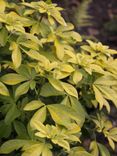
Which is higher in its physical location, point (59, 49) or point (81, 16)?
point (81, 16)

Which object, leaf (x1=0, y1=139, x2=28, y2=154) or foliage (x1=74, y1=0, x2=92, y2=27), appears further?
foliage (x1=74, y1=0, x2=92, y2=27)

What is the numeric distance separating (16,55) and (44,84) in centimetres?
16

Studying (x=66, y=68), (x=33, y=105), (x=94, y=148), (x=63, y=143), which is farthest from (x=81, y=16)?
(x=63, y=143)

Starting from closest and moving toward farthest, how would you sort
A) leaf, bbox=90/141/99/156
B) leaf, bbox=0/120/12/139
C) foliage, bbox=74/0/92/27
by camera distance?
leaf, bbox=0/120/12/139
leaf, bbox=90/141/99/156
foliage, bbox=74/0/92/27

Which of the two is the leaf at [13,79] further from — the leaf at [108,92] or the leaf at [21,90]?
the leaf at [108,92]

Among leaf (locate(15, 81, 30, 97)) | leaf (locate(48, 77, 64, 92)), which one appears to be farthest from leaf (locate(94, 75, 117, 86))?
leaf (locate(15, 81, 30, 97))

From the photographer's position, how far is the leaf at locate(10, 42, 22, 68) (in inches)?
64.8

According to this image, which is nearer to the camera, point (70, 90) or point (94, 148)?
point (70, 90)

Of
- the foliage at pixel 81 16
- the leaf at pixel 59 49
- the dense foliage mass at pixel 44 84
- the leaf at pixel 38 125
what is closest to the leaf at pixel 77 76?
the dense foliage mass at pixel 44 84

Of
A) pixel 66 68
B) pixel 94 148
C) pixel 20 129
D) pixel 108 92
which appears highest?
pixel 66 68

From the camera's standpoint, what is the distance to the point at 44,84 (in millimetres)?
1701

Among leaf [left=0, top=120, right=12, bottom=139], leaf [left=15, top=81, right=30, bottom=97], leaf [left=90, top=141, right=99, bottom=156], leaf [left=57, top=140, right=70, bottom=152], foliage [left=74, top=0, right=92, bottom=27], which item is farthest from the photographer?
foliage [left=74, top=0, right=92, bottom=27]

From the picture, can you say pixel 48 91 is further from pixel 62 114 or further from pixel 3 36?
A: pixel 3 36

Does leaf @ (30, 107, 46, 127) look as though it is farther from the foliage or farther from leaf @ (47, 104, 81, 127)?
the foliage
